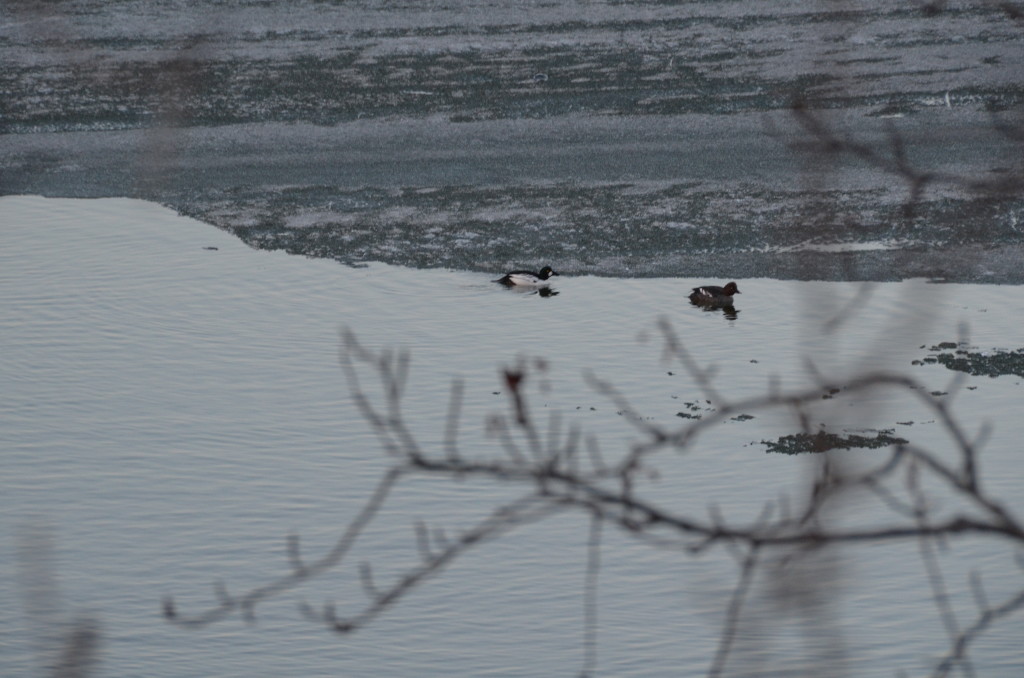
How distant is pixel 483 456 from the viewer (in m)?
5.45

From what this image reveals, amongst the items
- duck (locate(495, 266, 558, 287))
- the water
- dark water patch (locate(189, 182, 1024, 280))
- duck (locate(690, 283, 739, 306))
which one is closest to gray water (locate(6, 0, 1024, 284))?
dark water patch (locate(189, 182, 1024, 280))

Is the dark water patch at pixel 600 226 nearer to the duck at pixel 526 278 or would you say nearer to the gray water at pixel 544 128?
the gray water at pixel 544 128

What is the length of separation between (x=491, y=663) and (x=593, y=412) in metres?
1.85

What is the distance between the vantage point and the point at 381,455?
18.6ft

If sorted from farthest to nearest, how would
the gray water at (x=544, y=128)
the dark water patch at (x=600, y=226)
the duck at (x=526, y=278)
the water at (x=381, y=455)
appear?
the gray water at (x=544, y=128), the dark water patch at (x=600, y=226), the duck at (x=526, y=278), the water at (x=381, y=455)

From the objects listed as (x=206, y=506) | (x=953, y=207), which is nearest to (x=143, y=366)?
(x=206, y=506)

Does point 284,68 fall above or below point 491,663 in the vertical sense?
above

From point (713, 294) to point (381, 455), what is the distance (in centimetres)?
225

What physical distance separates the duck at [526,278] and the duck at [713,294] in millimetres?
804

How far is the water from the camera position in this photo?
4.39 m

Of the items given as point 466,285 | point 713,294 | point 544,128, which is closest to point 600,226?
point 466,285

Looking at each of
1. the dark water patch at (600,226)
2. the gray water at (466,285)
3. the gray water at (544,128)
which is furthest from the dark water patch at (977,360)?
the dark water patch at (600,226)

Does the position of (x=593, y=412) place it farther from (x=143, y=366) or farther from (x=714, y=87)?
(x=714, y=87)

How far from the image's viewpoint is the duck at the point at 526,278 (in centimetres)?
768
